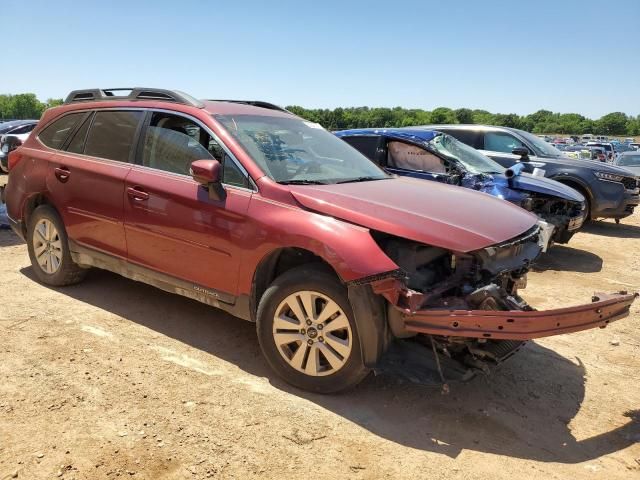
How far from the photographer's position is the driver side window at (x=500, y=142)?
380 inches

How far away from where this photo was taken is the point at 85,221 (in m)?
4.49

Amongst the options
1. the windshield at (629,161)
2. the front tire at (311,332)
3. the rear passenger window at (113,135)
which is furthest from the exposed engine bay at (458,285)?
the windshield at (629,161)

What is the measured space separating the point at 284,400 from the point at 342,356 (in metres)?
0.47

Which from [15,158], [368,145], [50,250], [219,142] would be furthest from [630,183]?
[15,158]

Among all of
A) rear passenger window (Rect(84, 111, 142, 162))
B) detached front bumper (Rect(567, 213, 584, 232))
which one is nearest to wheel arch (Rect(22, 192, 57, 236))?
rear passenger window (Rect(84, 111, 142, 162))

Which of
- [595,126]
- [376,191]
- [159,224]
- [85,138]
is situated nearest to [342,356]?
[376,191]

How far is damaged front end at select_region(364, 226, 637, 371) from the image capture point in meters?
2.80

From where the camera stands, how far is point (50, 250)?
498 cm

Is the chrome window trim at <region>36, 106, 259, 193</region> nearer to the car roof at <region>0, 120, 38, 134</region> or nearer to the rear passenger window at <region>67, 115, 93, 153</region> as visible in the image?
the rear passenger window at <region>67, 115, 93, 153</region>

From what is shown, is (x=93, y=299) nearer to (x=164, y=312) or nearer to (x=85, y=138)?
(x=164, y=312)

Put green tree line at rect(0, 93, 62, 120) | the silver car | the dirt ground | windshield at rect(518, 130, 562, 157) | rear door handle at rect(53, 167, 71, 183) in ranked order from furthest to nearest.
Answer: green tree line at rect(0, 93, 62, 120) < the silver car < windshield at rect(518, 130, 562, 157) < rear door handle at rect(53, 167, 71, 183) < the dirt ground

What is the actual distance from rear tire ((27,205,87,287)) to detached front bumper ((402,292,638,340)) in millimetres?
3428

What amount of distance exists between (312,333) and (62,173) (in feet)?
9.59

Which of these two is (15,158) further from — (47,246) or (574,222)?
(574,222)
